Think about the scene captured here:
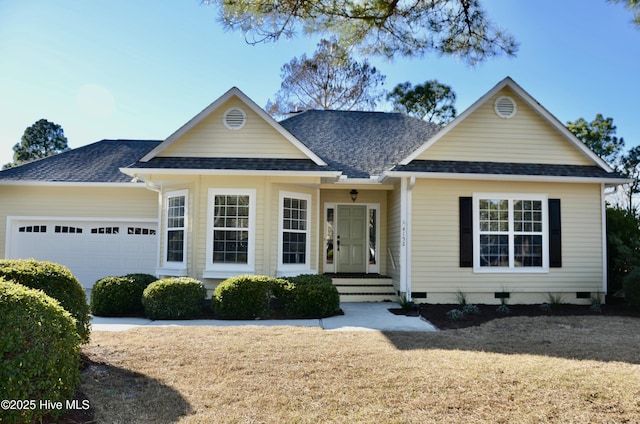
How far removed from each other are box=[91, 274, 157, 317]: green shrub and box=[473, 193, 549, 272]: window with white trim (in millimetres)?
7599

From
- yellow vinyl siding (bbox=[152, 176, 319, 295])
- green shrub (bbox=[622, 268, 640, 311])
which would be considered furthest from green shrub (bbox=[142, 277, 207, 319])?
green shrub (bbox=[622, 268, 640, 311])

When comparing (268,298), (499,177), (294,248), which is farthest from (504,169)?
(268,298)

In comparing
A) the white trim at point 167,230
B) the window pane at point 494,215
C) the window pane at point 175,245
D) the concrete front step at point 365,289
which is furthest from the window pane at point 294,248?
the window pane at point 494,215

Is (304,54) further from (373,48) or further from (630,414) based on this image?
(630,414)

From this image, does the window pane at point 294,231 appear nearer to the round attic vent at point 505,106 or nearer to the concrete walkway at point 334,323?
the concrete walkway at point 334,323

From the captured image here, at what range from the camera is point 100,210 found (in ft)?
44.7

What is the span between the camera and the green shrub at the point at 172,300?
913cm

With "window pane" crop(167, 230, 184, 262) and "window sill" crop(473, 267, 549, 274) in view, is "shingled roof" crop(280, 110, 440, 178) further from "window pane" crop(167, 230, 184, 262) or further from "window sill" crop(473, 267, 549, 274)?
"window pane" crop(167, 230, 184, 262)

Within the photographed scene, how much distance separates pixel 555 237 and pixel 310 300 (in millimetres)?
6169

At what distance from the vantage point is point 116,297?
30.9ft

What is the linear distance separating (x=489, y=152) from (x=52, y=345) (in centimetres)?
1025

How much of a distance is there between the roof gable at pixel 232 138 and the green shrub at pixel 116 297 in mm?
3381

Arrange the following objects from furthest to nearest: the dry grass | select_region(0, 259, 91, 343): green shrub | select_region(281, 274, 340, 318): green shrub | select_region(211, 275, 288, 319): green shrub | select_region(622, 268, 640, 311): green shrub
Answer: select_region(622, 268, 640, 311): green shrub < select_region(281, 274, 340, 318): green shrub < select_region(211, 275, 288, 319): green shrub < select_region(0, 259, 91, 343): green shrub < the dry grass

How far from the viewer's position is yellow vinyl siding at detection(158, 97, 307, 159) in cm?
1155
